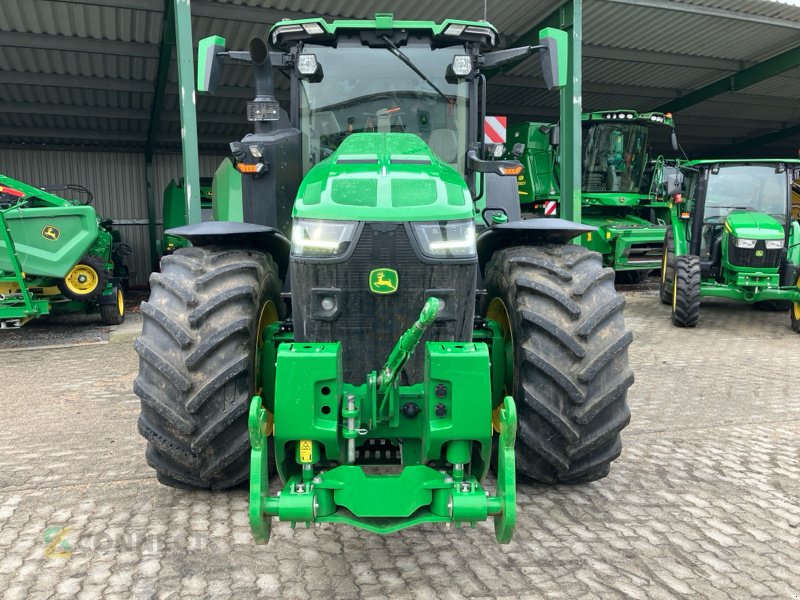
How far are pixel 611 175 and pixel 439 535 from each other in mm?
11891

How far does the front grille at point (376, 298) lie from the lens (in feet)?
9.09

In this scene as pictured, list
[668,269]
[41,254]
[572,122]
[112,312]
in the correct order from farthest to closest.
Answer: [668,269], [112,312], [572,122], [41,254]

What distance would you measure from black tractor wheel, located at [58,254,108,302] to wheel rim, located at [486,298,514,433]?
727 centimetres

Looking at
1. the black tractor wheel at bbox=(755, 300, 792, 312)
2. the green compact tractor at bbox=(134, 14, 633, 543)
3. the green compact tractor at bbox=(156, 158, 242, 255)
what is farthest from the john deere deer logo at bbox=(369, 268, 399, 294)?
the black tractor wheel at bbox=(755, 300, 792, 312)

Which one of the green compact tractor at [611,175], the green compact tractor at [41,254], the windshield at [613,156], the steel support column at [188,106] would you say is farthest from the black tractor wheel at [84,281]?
the windshield at [613,156]

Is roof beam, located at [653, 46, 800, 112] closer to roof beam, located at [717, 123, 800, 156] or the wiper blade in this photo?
roof beam, located at [717, 123, 800, 156]

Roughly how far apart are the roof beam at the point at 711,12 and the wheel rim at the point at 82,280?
8.92m

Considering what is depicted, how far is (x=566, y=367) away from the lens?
306cm

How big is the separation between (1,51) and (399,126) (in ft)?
33.9

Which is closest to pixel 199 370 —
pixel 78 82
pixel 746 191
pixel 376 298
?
pixel 376 298

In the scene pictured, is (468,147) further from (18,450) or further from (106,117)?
(106,117)

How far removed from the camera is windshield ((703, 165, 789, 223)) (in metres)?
9.48

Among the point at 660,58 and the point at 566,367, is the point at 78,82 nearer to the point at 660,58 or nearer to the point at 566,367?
the point at 660,58

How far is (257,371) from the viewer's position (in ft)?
11.0
